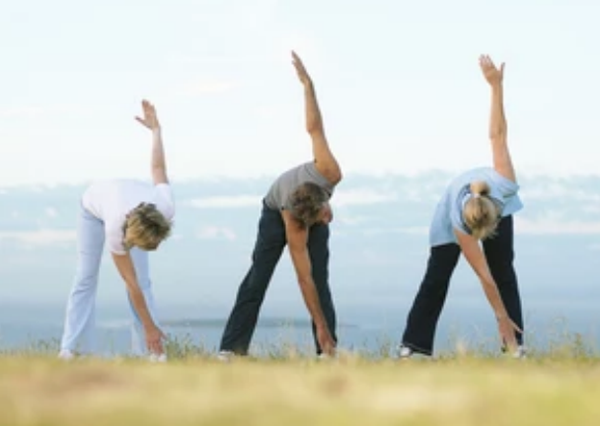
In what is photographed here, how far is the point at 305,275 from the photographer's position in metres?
9.29

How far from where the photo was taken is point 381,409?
5.14 metres

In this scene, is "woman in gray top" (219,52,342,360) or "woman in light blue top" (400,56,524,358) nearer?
"woman in gray top" (219,52,342,360)

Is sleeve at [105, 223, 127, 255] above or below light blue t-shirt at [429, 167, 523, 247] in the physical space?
below

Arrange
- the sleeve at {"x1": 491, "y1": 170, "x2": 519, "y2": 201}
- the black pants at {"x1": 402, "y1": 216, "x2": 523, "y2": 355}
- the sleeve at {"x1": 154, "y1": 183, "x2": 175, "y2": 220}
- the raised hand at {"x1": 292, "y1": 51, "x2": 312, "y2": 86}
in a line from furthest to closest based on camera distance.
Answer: the black pants at {"x1": 402, "y1": 216, "x2": 523, "y2": 355}, the sleeve at {"x1": 491, "y1": 170, "x2": 519, "y2": 201}, the sleeve at {"x1": 154, "y1": 183, "x2": 175, "y2": 220}, the raised hand at {"x1": 292, "y1": 51, "x2": 312, "y2": 86}

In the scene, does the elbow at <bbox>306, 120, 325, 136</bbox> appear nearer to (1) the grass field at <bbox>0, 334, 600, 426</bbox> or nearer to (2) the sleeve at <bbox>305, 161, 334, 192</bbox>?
(2) the sleeve at <bbox>305, 161, 334, 192</bbox>

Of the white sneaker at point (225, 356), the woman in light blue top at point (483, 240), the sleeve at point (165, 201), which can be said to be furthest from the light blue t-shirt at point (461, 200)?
the sleeve at point (165, 201)

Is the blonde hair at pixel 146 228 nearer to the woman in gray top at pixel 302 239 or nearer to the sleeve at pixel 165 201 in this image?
the sleeve at pixel 165 201

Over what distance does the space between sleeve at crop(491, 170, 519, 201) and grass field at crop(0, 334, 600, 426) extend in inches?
101

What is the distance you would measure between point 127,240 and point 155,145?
124 centimetres

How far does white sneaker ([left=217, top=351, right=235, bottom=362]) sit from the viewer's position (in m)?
9.56

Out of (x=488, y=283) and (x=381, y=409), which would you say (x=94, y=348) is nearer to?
(x=488, y=283)

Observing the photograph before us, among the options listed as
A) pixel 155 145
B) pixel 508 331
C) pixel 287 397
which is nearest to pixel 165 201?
pixel 155 145

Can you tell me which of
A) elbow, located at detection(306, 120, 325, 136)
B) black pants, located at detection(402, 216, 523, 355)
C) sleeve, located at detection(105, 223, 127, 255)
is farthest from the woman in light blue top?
sleeve, located at detection(105, 223, 127, 255)

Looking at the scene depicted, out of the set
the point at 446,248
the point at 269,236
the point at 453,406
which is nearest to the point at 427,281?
the point at 446,248
